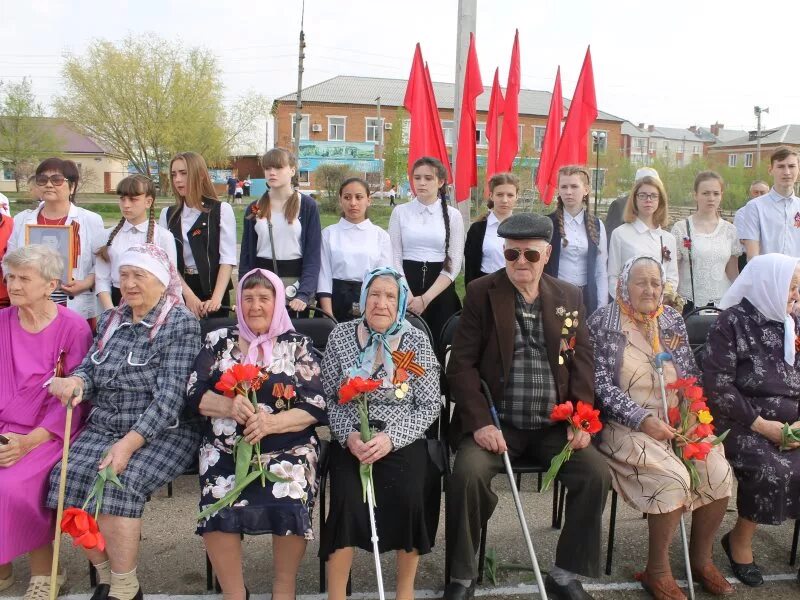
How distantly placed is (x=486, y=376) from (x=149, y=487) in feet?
5.62

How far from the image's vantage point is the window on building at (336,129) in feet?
185

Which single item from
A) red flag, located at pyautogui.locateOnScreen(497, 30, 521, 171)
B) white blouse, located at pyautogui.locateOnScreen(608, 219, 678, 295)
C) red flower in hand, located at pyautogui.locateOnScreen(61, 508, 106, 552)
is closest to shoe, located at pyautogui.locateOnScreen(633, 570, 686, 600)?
white blouse, located at pyautogui.locateOnScreen(608, 219, 678, 295)

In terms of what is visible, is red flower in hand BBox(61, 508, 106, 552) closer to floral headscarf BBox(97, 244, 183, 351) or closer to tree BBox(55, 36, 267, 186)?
floral headscarf BBox(97, 244, 183, 351)

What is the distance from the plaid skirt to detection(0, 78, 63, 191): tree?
37.0 metres

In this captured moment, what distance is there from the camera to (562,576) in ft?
10.0

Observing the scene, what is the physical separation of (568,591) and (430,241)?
2.67 m

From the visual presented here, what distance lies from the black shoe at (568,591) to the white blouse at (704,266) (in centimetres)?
275

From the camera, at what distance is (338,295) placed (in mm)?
4773

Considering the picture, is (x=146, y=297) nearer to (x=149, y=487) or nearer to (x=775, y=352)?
(x=149, y=487)

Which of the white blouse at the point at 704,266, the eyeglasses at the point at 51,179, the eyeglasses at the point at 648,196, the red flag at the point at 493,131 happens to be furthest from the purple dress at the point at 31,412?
the red flag at the point at 493,131

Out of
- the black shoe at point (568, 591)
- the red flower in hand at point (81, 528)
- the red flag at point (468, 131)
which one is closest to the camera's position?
the red flower in hand at point (81, 528)

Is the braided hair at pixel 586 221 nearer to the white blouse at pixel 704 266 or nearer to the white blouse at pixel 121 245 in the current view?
the white blouse at pixel 704 266

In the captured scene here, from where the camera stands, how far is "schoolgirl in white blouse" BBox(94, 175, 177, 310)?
171 inches

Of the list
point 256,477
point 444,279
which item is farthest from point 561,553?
point 444,279
